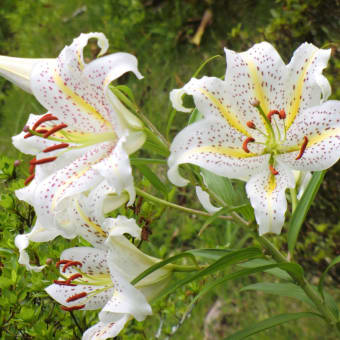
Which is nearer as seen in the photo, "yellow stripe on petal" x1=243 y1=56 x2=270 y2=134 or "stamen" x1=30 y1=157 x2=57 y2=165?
"stamen" x1=30 y1=157 x2=57 y2=165

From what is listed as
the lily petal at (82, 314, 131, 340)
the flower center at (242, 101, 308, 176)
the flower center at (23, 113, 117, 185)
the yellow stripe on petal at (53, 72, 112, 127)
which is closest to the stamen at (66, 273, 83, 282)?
the lily petal at (82, 314, 131, 340)

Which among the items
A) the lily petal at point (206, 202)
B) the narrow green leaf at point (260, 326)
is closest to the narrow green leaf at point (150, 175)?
the lily petal at point (206, 202)

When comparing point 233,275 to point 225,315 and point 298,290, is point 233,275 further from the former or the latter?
point 225,315

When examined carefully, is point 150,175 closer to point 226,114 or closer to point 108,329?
point 226,114

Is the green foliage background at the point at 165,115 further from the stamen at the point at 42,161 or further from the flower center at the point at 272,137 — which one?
the flower center at the point at 272,137

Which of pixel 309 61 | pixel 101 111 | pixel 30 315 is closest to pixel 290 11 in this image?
pixel 309 61

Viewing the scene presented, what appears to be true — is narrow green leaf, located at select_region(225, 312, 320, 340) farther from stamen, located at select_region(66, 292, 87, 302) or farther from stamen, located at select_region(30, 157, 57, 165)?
stamen, located at select_region(30, 157, 57, 165)
